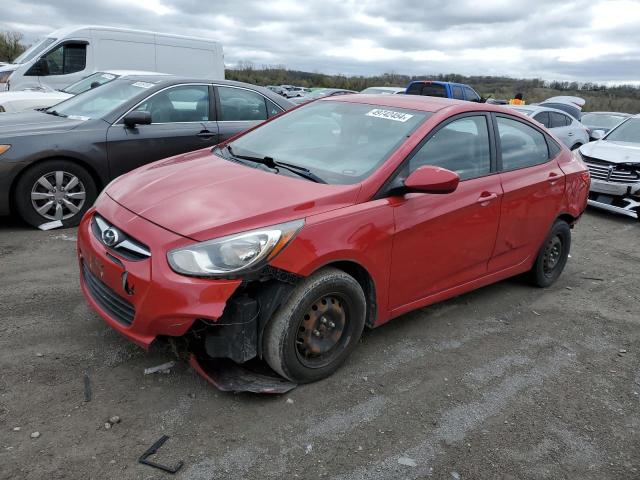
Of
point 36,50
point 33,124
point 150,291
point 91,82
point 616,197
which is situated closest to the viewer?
point 150,291

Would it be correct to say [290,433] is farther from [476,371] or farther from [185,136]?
[185,136]

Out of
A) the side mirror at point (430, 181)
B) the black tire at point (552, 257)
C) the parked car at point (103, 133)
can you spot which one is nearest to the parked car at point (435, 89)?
the parked car at point (103, 133)

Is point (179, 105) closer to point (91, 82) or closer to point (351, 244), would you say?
point (91, 82)

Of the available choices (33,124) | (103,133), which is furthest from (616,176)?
(33,124)

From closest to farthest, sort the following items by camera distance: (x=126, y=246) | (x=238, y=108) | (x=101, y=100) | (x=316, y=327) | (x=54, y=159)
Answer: (x=126, y=246) → (x=316, y=327) → (x=54, y=159) → (x=101, y=100) → (x=238, y=108)

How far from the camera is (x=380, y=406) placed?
304 centimetres

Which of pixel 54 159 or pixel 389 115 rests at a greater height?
pixel 389 115

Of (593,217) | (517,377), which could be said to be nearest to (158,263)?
(517,377)

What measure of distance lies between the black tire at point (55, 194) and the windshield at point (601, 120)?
15.5 m

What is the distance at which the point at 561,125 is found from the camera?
42.2ft

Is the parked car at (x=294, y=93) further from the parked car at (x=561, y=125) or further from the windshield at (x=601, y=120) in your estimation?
the parked car at (x=561, y=125)

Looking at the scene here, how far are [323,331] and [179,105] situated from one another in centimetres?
414

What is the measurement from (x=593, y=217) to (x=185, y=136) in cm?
619

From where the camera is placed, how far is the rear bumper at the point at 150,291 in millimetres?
2639
